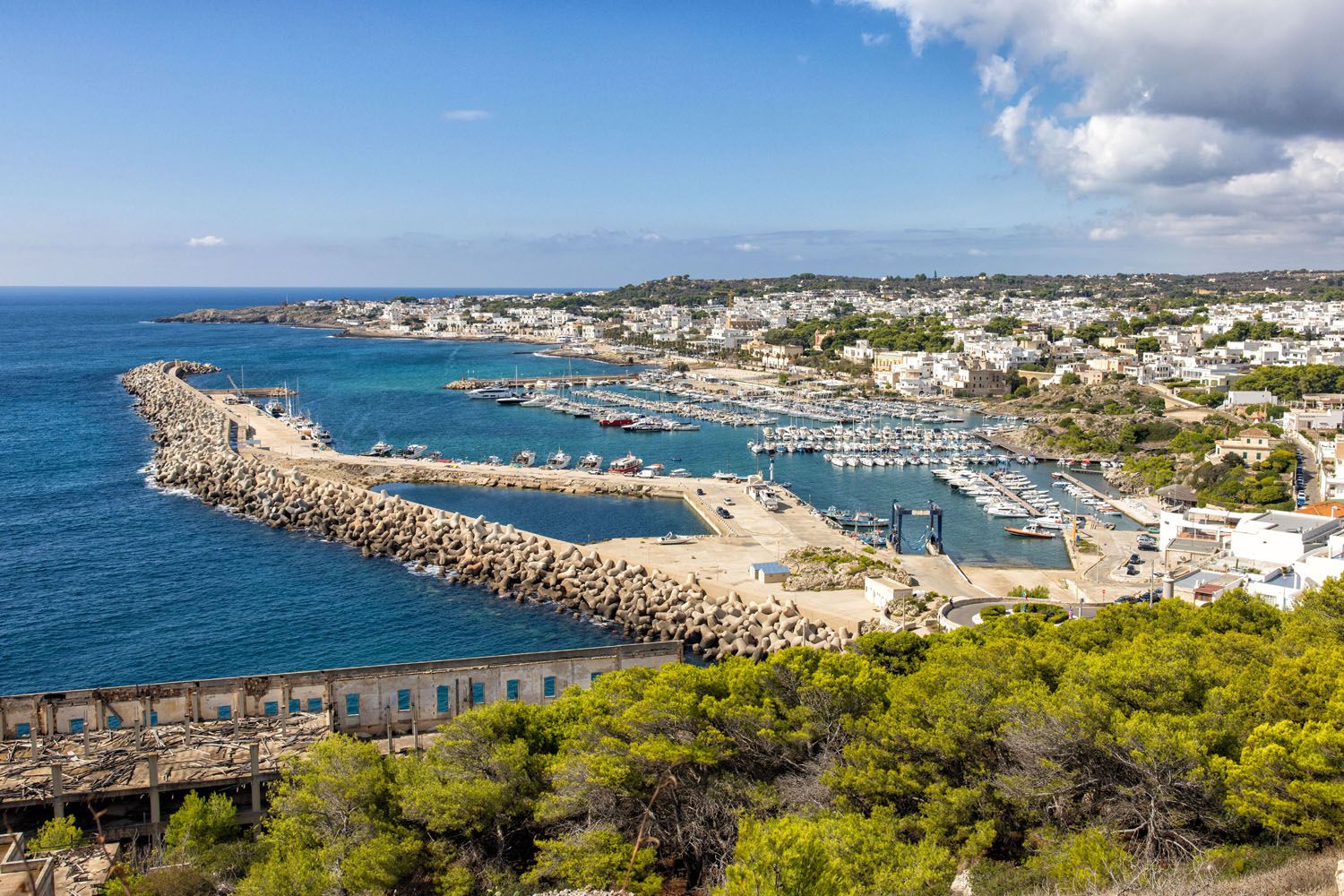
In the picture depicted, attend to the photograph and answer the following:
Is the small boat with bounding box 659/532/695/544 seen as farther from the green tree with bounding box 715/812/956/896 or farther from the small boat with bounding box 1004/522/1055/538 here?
the green tree with bounding box 715/812/956/896

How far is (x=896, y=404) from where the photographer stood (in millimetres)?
69938

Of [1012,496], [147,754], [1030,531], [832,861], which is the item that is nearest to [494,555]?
[147,754]

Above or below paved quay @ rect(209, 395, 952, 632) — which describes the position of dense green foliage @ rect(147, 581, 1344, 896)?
above

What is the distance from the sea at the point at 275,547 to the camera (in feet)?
77.1

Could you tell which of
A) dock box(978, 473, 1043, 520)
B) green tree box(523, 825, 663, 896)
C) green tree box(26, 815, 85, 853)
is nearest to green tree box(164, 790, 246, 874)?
green tree box(26, 815, 85, 853)

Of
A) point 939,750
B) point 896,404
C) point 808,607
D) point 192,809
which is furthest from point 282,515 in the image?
point 896,404

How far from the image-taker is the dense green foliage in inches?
402

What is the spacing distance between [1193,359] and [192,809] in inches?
2802

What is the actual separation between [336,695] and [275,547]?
16.9 metres

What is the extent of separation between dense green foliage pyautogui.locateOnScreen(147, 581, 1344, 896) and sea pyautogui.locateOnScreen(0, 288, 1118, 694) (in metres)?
10.9

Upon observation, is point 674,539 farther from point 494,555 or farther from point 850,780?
point 850,780

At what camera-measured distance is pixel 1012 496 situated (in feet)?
137

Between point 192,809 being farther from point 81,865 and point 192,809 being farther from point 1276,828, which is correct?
point 1276,828

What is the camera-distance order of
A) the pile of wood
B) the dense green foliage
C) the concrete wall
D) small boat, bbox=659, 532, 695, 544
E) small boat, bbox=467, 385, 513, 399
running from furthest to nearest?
small boat, bbox=467, 385, 513, 399 < small boat, bbox=659, 532, 695, 544 < the concrete wall < the pile of wood < the dense green foliage
